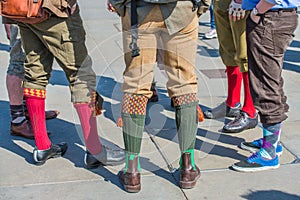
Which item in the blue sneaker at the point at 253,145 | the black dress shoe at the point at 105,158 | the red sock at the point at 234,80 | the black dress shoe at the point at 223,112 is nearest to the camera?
the black dress shoe at the point at 105,158

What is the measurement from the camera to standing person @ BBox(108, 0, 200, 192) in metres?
3.16

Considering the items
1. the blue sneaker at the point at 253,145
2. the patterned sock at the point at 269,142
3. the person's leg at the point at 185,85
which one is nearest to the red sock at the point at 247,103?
the blue sneaker at the point at 253,145

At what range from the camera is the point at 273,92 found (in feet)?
11.6

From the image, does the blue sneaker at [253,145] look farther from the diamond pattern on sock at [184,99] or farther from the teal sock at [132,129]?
the teal sock at [132,129]

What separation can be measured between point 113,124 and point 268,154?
148 cm

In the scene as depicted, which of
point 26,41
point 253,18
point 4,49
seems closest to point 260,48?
point 253,18

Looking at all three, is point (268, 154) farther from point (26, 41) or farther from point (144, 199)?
point (26, 41)

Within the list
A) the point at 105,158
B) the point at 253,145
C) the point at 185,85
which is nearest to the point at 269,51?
the point at 185,85

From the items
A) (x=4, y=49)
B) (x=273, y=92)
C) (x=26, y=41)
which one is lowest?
(x=4, y=49)

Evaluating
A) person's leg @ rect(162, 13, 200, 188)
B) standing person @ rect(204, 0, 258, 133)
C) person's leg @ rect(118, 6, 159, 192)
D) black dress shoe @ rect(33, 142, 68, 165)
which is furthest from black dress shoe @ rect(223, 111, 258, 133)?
black dress shoe @ rect(33, 142, 68, 165)

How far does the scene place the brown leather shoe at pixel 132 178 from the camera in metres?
3.39

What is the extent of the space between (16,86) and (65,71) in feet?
2.74

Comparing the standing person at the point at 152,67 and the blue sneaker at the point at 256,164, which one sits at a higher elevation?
the standing person at the point at 152,67

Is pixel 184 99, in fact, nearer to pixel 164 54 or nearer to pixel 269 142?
pixel 164 54
